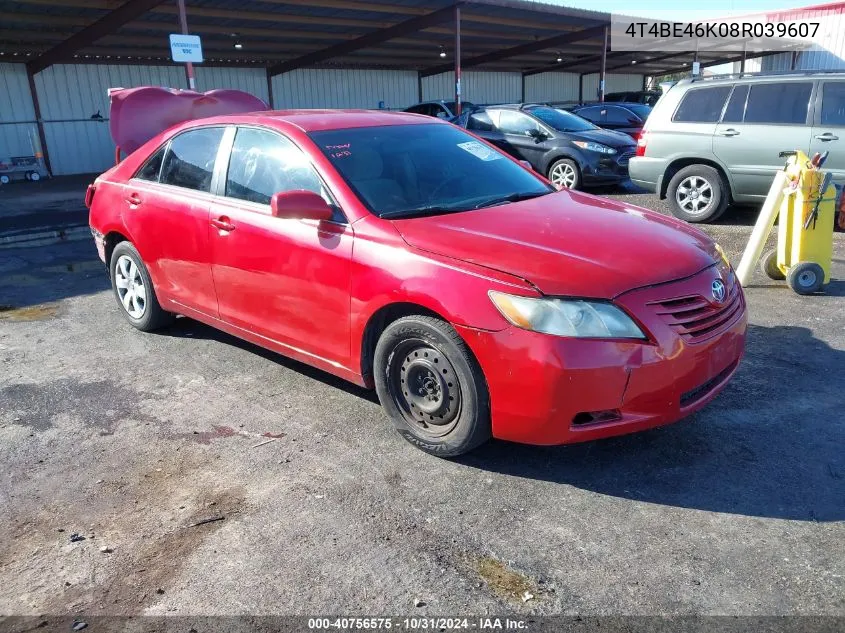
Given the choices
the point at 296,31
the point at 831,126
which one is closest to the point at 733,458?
the point at 831,126

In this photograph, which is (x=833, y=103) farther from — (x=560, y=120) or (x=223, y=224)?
(x=223, y=224)

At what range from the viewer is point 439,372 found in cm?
330

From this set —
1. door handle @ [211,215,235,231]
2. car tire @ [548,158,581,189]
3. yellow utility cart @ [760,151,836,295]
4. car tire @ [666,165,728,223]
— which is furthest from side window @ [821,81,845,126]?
door handle @ [211,215,235,231]

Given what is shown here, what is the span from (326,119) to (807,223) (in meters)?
4.10

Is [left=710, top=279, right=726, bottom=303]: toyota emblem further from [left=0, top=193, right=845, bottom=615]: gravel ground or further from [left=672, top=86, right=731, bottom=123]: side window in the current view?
[left=672, top=86, right=731, bottom=123]: side window

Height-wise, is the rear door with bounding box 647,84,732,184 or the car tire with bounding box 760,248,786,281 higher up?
the rear door with bounding box 647,84,732,184

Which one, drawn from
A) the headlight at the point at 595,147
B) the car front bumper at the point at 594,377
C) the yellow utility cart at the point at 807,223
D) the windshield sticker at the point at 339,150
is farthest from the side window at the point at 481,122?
the car front bumper at the point at 594,377

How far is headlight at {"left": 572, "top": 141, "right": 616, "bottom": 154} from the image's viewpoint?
1169 centimetres

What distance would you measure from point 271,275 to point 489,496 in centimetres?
181

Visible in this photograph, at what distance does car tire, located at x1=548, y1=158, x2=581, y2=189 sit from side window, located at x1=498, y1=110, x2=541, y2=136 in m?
0.79

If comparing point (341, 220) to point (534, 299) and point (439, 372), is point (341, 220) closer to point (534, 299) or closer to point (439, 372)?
point (439, 372)

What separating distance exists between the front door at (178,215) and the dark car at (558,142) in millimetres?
7429

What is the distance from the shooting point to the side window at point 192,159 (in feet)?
15.1

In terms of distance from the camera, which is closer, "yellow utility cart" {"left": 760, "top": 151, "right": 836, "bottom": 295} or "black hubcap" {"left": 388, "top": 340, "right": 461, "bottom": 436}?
"black hubcap" {"left": 388, "top": 340, "right": 461, "bottom": 436}
